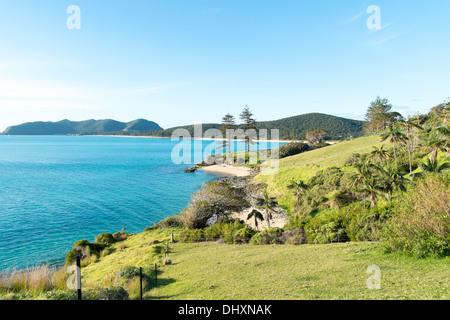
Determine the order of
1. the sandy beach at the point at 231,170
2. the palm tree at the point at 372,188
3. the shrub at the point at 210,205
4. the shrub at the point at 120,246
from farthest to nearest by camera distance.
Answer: the sandy beach at the point at 231,170 < the shrub at the point at 210,205 < the palm tree at the point at 372,188 < the shrub at the point at 120,246

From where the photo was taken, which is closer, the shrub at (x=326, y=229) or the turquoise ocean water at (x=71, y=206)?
the shrub at (x=326, y=229)

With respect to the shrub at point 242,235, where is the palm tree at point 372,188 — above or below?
above

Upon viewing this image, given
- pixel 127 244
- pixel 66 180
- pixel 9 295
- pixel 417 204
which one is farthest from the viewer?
pixel 66 180

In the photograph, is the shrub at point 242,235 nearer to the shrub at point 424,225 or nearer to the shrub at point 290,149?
the shrub at point 424,225

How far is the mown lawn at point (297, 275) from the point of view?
32.9 feet

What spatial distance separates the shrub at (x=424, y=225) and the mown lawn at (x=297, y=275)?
0.76 meters

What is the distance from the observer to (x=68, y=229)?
37.9 m

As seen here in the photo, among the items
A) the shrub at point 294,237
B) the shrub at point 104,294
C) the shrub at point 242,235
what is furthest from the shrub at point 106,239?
the shrub at point 104,294

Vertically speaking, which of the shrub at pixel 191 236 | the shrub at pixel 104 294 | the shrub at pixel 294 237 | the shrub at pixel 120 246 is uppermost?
the shrub at pixel 104 294

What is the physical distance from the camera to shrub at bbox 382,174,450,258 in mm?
12836

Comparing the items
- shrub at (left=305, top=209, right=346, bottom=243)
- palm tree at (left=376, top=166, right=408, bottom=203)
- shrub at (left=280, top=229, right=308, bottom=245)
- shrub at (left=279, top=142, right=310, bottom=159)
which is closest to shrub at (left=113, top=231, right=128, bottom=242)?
shrub at (left=280, top=229, right=308, bottom=245)
